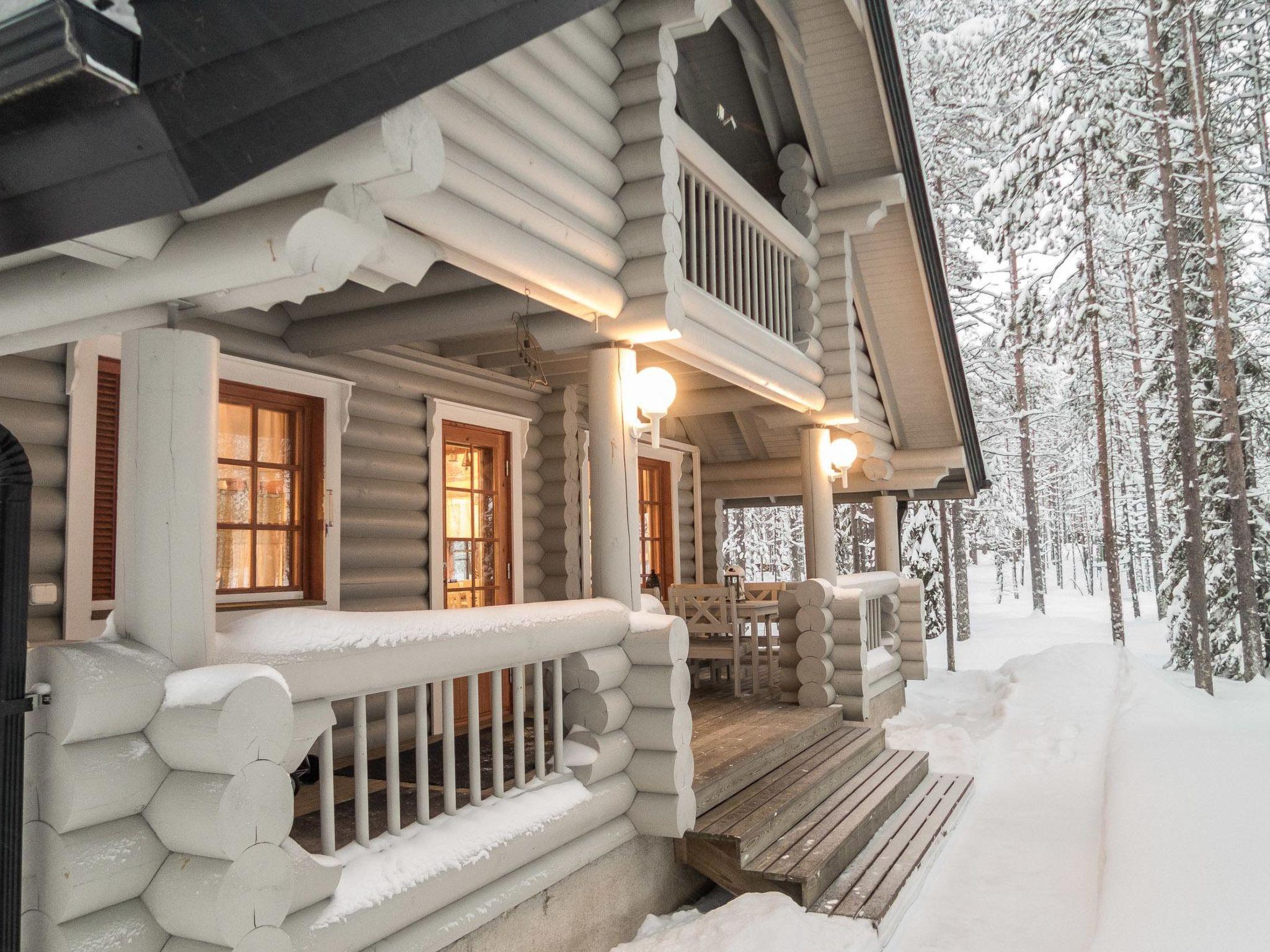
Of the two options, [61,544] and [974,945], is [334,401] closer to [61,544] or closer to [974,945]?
[61,544]

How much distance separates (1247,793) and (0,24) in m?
6.71

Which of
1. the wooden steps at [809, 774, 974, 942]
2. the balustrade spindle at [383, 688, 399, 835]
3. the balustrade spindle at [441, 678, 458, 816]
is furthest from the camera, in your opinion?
the wooden steps at [809, 774, 974, 942]

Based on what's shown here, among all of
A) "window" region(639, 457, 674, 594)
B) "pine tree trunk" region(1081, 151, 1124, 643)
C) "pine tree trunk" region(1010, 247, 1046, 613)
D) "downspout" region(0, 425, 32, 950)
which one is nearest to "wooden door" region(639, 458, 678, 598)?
"window" region(639, 457, 674, 594)

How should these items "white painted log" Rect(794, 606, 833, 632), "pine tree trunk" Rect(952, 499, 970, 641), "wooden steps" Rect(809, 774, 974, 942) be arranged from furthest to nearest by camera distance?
1. "pine tree trunk" Rect(952, 499, 970, 641)
2. "white painted log" Rect(794, 606, 833, 632)
3. "wooden steps" Rect(809, 774, 974, 942)

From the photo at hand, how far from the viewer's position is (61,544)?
3.76m

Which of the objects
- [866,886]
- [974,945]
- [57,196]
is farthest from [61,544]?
[974,945]

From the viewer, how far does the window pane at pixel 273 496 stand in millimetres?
4871

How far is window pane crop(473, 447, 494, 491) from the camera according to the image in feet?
21.7

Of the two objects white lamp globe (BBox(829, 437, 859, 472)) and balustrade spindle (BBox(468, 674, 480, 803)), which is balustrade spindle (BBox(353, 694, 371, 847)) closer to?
balustrade spindle (BBox(468, 674, 480, 803))

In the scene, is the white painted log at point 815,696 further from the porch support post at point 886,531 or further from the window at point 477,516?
the porch support post at point 886,531

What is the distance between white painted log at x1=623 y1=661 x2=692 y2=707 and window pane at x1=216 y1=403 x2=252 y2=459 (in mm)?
2431

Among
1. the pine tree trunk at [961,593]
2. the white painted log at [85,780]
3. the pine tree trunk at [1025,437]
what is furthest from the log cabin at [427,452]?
the pine tree trunk at [961,593]

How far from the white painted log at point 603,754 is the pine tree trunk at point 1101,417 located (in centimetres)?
1315

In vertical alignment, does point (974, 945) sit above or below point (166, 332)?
below
